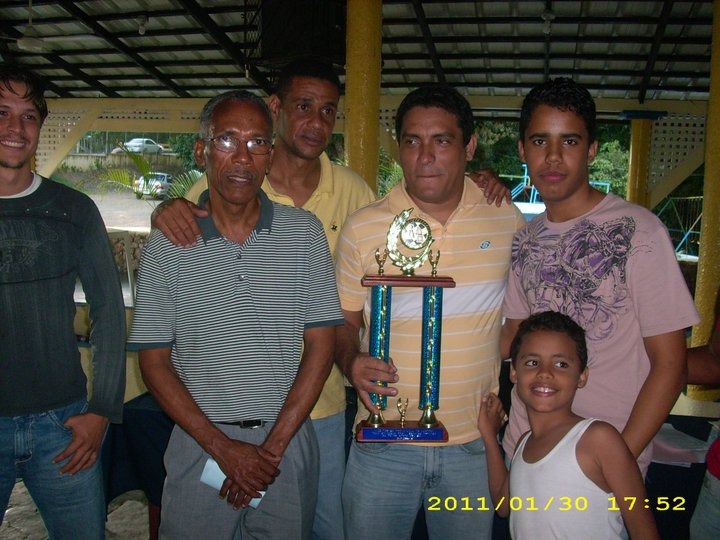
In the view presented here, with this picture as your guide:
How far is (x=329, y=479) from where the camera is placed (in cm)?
220

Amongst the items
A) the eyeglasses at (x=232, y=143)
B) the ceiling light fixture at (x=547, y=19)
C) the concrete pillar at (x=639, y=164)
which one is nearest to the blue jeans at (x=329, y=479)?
the eyeglasses at (x=232, y=143)

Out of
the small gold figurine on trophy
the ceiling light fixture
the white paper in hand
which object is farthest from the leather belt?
the ceiling light fixture

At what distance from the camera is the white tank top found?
1586 mm

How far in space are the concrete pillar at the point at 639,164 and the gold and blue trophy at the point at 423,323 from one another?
890 cm

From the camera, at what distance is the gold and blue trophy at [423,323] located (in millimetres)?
1753

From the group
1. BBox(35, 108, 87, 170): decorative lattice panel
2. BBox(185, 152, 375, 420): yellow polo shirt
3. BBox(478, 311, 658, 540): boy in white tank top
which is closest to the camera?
BBox(478, 311, 658, 540): boy in white tank top

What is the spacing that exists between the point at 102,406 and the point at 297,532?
0.76m

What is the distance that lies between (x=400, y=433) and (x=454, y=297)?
45 cm

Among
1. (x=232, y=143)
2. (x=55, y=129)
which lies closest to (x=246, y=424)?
(x=232, y=143)

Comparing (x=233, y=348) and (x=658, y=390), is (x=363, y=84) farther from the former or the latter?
(x=658, y=390)

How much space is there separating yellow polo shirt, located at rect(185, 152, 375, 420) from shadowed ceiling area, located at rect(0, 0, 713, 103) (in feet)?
12.7

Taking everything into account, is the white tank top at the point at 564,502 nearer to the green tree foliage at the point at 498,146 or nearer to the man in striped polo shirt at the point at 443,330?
the man in striped polo shirt at the point at 443,330

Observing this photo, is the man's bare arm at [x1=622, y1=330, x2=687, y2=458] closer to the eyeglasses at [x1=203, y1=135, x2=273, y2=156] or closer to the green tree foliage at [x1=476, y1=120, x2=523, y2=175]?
the eyeglasses at [x1=203, y1=135, x2=273, y2=156]

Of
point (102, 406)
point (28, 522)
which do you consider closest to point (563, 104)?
point (102, 406)
